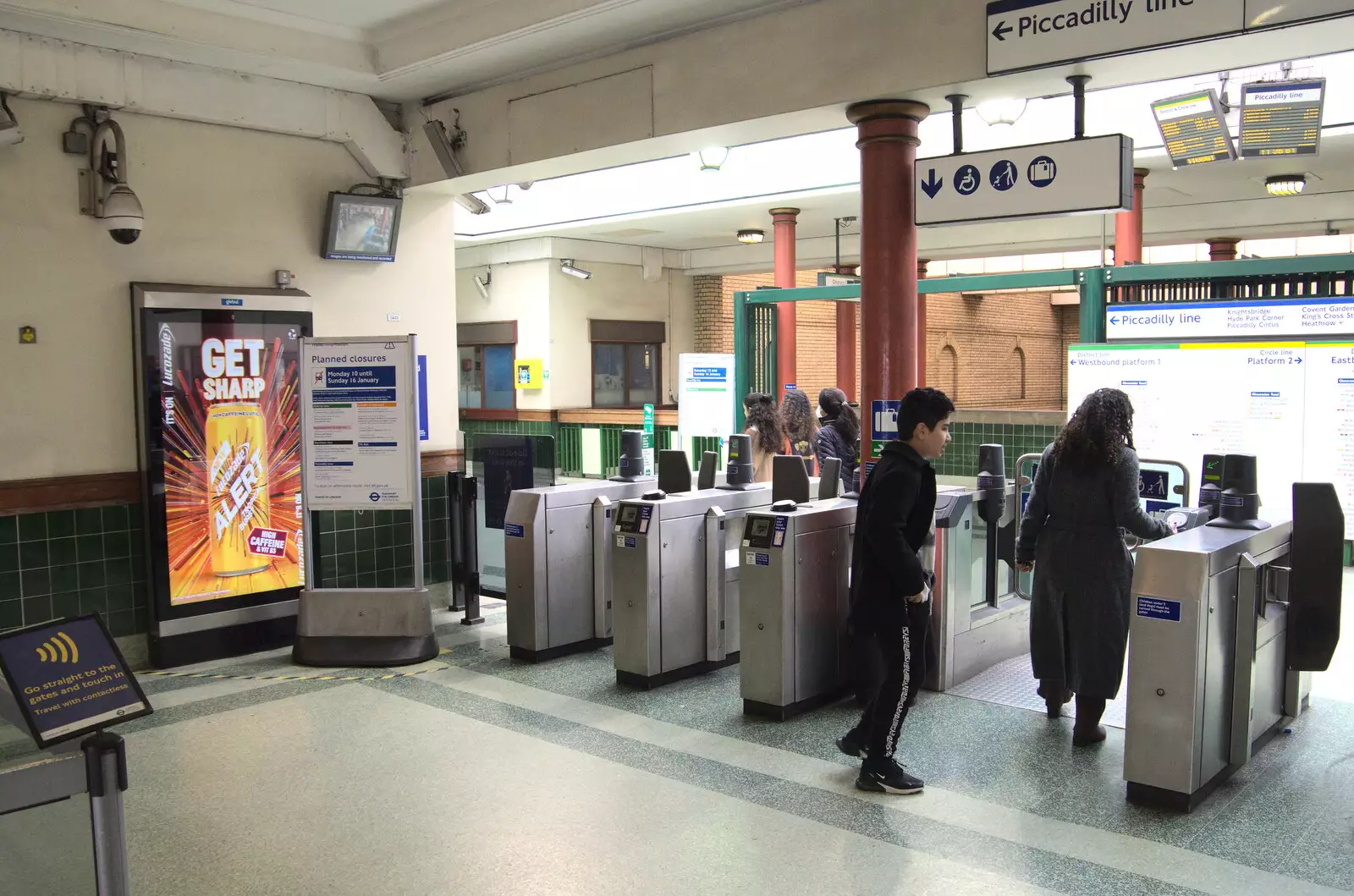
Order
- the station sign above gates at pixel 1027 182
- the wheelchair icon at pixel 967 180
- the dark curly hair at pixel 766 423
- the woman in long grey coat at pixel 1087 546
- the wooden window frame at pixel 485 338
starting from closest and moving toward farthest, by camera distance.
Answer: the woman in long grey coat at pixel 1087 546, the station sign above gates at pixel 1027 182, the wheelchair icon at pixel 967 180, the dark curly hair at pixel 766 423, the wooden window frame at pixel 485 338

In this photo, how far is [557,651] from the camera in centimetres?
597

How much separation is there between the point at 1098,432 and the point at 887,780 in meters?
1.62

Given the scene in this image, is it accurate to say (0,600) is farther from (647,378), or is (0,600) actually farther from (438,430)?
(647,378)

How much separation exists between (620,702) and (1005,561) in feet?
7.14

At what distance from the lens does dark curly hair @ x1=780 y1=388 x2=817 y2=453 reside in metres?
7.34

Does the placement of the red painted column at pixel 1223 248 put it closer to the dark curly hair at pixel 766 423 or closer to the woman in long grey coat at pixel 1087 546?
the dark curly hair at pixel 766 423

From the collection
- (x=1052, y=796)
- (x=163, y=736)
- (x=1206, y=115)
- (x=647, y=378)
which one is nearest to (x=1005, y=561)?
(x=1052, y=796)

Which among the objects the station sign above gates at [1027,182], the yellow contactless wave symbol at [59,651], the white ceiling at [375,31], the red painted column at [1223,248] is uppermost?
the white ceiling at [375,31]

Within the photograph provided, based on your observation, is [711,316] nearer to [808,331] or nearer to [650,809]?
[808,331]

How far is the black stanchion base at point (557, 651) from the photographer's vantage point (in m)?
5.87

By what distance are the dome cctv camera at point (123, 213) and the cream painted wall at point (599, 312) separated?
872 centimetres

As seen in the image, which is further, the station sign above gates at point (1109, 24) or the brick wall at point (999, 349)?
the brick wall at point (999, 349)

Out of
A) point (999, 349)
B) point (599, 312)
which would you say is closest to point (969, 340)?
point (999, 349)

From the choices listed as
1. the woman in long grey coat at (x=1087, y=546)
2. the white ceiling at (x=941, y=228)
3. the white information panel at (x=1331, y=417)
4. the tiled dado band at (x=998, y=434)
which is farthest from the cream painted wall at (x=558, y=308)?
the woman in long grey coat at (x=1087, y=546)
